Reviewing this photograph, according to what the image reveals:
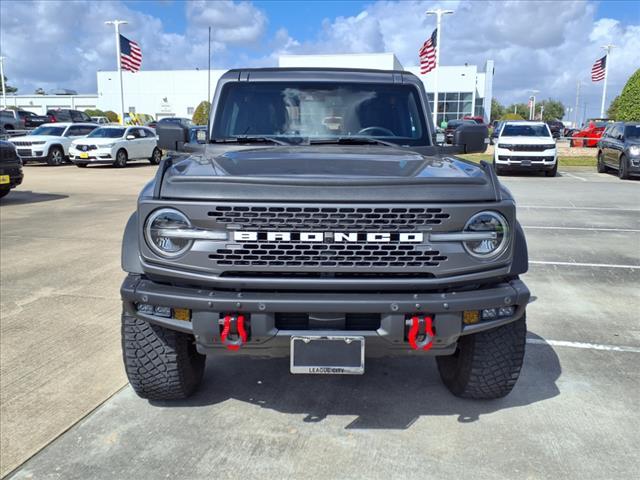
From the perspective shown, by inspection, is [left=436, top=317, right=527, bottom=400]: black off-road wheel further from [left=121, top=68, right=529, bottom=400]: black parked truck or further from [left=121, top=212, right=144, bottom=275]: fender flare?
[left=121, top=212, right=144, bottom=275]: fender flare

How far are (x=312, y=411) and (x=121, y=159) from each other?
19.7 metres

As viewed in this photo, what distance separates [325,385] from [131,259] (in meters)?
1.53

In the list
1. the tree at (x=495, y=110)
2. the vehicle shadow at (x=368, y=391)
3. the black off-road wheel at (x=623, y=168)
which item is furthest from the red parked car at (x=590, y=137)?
the tree at (x=495, y=110)

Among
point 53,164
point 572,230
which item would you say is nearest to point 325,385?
point 572,230

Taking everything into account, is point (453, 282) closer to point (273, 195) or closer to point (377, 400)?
point (273, 195)

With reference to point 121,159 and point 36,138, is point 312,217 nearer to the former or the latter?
point 121,159

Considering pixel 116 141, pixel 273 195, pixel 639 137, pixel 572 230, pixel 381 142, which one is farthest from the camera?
pixel 116 141

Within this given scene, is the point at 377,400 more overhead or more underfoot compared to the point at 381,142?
more underfoot

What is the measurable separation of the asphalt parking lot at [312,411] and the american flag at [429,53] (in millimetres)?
24620

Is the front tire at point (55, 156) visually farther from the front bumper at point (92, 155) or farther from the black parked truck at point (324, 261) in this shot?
the black parked truck at point (324, 261)

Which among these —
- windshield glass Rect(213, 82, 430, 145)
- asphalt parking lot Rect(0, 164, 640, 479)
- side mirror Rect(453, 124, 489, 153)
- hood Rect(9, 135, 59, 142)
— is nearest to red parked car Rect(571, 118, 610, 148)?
hood Rect(9, 135, 59, 142)

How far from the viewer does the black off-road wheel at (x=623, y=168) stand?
17.3 metres

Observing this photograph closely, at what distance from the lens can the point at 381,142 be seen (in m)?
4.13

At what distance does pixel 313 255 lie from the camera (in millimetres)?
2744
